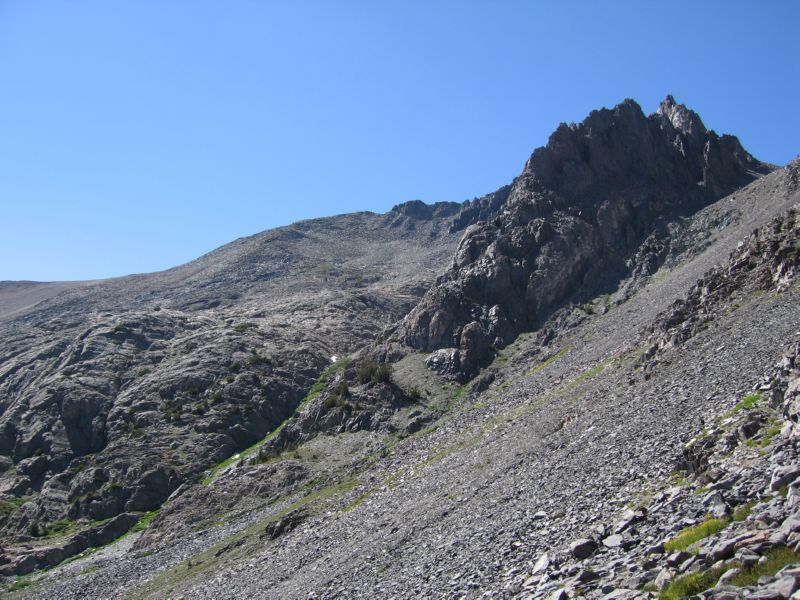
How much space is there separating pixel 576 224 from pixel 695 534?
78033 mm

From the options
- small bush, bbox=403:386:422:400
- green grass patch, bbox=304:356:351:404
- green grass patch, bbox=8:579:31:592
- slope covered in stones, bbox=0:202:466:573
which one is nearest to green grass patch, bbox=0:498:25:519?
slope covered in stones, bbox=0:202:466:573

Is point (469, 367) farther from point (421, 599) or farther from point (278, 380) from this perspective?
point (421, 599)

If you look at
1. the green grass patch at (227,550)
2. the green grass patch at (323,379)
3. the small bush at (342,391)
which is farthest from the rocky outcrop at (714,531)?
the green grass patch at (323,379)

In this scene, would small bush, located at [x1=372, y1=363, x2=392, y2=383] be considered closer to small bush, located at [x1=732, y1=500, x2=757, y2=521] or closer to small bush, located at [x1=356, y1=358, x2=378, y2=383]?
small bush, located at [x1=356, y1=358, x2=378, y2=383]

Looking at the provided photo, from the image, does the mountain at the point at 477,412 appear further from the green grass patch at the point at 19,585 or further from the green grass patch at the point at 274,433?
the green grass patch at the point at 274,433

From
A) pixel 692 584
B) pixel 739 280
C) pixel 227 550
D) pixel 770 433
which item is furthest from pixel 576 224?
pixel 692 584

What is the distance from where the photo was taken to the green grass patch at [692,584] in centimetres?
1277

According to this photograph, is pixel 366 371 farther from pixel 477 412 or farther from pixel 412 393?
pixel 477 412

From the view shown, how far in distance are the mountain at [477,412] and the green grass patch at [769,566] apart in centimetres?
16

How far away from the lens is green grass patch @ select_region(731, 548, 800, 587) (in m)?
11.9

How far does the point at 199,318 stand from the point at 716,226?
325 feet

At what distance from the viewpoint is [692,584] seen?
13.0 meters

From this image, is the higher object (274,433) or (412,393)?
(412,393)

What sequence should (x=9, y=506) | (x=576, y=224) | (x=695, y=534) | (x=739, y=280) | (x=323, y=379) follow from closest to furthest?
(x=695, y=534)
(x=739, y=280)
(x=9, y=506)
(x=576, y=224)
(x=323, y=379)
